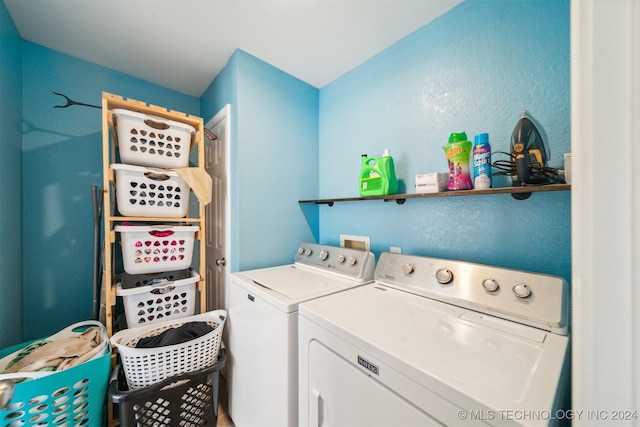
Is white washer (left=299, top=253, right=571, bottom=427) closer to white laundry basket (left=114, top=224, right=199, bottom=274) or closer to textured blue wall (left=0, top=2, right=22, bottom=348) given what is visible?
white laundry basket (left=114, top=224, right=199, bottom=274)

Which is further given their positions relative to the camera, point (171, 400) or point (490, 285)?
point (171, 400)

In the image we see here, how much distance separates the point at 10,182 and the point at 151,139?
0.87 m

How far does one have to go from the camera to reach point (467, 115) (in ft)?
4.24

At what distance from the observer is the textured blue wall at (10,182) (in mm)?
1322

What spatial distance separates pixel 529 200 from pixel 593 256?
2.93ft

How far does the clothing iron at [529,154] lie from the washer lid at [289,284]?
0.93 m

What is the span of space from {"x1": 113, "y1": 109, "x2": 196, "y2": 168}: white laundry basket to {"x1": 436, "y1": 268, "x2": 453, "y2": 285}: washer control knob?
67.8 inches

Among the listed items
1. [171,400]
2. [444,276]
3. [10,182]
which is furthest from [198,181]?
[444,276]

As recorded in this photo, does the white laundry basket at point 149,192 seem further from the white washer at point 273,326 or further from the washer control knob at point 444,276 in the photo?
the washer control knob at point 444,276

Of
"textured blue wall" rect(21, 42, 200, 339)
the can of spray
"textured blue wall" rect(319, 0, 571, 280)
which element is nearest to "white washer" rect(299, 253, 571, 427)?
"textured blue wall" rect(319, 0, 571, 280)

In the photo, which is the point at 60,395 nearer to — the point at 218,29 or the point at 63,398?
the point at 63,398

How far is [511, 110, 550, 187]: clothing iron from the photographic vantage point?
95 cm

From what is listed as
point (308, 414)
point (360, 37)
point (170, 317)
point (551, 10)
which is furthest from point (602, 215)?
point (170, 317)

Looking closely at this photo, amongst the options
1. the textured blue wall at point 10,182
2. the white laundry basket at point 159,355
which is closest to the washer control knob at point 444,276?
the white laundry basket at point 159,355
